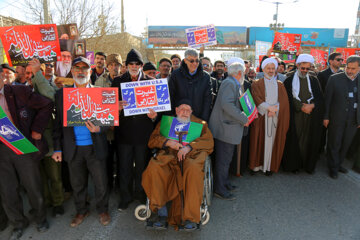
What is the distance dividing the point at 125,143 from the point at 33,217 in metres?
1.57

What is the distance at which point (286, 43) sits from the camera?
8.33m

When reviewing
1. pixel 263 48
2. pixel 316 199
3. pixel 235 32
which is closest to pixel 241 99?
pixel 316 199

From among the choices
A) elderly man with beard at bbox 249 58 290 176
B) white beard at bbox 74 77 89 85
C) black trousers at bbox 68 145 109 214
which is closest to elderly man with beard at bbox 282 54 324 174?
elderly man with beard at bbox 249 58 290 176

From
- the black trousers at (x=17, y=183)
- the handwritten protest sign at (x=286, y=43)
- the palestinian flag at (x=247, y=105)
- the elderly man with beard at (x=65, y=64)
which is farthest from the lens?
the handwritten protest sign at (x=286, y=43)

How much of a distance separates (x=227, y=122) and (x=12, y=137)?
2.80 metres

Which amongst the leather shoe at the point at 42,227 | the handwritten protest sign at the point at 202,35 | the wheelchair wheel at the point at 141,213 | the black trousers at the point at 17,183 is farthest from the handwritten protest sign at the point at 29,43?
the handwritten protest sign at the point at 202,35

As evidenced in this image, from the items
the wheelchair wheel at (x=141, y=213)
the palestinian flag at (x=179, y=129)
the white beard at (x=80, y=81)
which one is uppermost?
the white beard at (x=80, y=81)

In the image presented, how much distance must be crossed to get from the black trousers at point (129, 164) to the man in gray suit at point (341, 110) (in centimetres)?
356

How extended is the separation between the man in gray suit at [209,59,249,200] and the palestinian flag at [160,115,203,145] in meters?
0.50

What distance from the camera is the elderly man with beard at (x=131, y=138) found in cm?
323

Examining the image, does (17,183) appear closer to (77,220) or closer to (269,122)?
(77,220)

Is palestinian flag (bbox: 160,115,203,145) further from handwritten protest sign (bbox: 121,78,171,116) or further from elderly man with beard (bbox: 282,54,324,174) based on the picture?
elderly man with beard (bbox: 282,54,324,174)

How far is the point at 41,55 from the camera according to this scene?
3.42 m

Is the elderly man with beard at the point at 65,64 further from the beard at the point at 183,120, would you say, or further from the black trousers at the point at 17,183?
the beard at the point at 183,120
